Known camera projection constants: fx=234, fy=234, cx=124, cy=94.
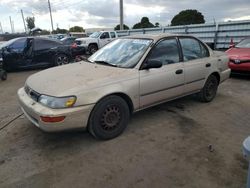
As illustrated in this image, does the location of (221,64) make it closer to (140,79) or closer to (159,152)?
(140,79)

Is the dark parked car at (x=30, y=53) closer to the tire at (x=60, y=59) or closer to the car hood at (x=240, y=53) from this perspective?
the tire at (x=60, y=59)

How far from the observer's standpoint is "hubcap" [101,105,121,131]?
3.40 metres

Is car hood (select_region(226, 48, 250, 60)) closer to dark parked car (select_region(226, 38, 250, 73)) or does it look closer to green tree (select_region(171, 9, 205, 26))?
dark parked car (select_region(226, 38, 250, 73))

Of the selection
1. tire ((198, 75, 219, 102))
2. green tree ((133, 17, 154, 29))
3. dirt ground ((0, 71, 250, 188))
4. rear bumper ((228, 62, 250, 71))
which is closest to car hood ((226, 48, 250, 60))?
rear bumper ((228, 62, 250, 71))

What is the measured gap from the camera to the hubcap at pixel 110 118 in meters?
3.40

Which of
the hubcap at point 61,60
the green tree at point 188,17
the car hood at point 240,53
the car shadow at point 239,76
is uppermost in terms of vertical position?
the green tree at point 188,17

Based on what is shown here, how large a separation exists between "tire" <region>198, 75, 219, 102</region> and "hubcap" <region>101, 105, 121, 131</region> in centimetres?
236

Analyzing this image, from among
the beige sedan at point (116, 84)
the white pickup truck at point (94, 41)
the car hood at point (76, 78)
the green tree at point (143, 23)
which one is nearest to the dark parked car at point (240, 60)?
the beige sedan at point (116, 84)

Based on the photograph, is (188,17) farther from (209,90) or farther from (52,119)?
(52,119)

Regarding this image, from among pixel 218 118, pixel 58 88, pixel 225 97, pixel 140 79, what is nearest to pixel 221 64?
pixel 225 97

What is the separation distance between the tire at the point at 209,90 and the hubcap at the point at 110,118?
2.36 metres

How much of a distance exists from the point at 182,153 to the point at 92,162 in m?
1.21

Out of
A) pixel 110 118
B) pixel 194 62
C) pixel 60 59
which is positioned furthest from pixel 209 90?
pixel 60 59

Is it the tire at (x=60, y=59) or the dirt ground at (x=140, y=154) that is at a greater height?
the tire at (x=60, y=59)
